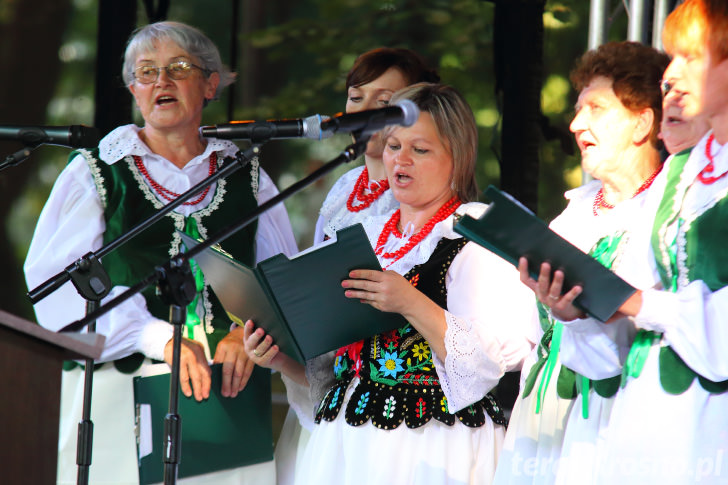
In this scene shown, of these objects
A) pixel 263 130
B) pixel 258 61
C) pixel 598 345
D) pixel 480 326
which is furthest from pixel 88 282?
pixel 258 61

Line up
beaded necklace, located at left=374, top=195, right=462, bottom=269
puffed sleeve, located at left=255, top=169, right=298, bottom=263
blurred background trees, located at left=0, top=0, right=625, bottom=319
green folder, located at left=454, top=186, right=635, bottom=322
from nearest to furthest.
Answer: green folder, located at left=454, top=186, right=635, bottom=322, beaded necklace, located at left=374, top=195, right=462, bottom=269, puffed sleeve, located at left=255, top=169, right=298, bottom=263, blurred background trees, located at left=0, top=0, right=625, bottom=319

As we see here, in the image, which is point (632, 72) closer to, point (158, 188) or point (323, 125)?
point (323, 125)

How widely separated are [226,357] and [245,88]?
9.80 feet

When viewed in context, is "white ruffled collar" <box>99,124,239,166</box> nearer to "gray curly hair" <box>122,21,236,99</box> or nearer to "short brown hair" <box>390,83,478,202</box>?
Answer: "gray curly hair" <box>122,21,236,99</box>

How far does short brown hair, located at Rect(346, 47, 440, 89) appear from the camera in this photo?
10.6 ft

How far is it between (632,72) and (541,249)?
89 cm

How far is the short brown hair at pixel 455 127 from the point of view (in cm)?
267

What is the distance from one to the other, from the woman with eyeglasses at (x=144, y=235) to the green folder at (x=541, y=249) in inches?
48.2

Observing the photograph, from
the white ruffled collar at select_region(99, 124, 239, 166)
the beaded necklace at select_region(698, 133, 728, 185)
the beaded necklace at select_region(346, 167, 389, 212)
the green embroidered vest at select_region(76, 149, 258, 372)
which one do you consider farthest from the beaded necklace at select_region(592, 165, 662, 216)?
the white ruffled collar at select_region(99, 124, 239, 166)

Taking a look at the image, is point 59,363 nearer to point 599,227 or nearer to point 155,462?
point 155,462

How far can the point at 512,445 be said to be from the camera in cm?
246

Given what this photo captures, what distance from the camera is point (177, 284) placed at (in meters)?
1.97

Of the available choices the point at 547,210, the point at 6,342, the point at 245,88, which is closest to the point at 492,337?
the point at 6,342

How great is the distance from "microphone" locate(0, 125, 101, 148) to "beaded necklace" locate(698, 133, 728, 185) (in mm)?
1486
